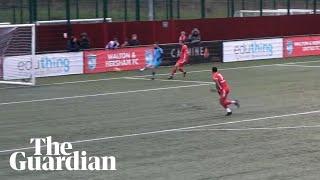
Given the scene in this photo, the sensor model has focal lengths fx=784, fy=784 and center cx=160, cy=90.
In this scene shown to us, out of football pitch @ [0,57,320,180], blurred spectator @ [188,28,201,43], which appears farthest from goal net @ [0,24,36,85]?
blurred spectator @ [188,28,201,43]

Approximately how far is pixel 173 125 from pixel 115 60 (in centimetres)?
1776

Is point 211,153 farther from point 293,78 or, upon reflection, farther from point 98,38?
point 98,38

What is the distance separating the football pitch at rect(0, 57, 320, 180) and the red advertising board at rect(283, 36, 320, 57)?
409 inches

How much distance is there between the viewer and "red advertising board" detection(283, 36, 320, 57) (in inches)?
1793

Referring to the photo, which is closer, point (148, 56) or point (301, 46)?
point (148, 56)

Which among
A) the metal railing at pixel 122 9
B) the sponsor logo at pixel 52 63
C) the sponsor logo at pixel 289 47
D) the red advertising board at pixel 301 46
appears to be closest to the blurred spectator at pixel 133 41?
the metal railing at pixel 122 9

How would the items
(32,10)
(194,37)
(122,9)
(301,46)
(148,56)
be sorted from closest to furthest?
1. (148,56)
2. (32,10)
3. (194,37)
4. (301,46)
5. (122,9)

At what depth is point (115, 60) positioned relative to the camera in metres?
37.9

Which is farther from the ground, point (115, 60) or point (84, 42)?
point (84, 42)

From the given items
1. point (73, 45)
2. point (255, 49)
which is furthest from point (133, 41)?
point (255, 49)

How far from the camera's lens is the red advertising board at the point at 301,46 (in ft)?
149

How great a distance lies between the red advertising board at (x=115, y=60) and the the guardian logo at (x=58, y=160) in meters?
20.1

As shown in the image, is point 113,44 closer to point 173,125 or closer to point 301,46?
point 301,46

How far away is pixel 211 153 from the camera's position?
52.8 ft
